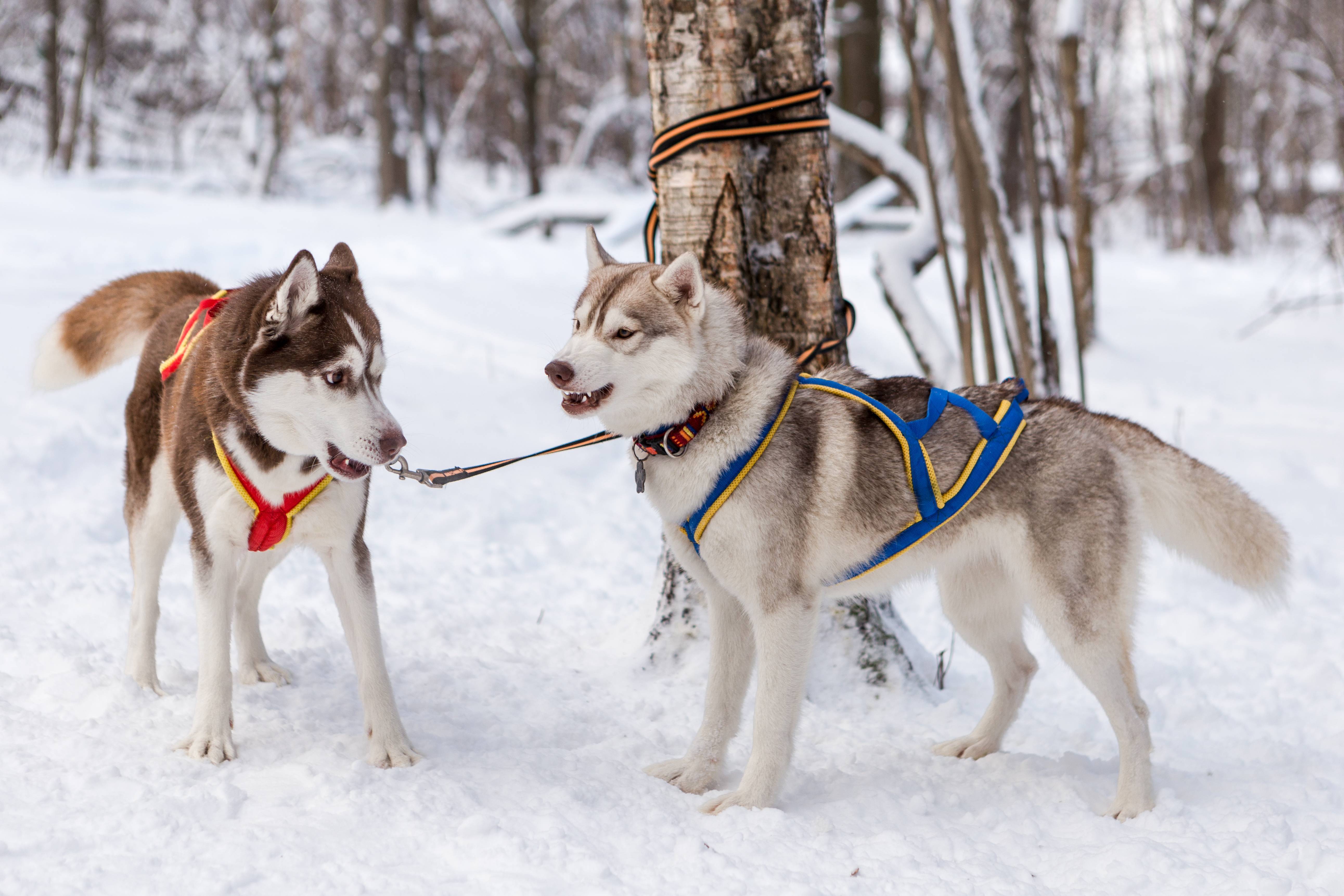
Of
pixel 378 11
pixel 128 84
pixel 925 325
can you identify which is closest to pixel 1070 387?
pixel 925 325

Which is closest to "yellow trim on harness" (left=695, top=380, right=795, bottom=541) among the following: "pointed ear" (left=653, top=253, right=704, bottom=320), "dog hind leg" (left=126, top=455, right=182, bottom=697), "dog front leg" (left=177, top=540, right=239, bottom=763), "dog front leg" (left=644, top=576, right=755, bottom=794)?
"dog front leg" (left=644, top=576, right=755, bottom=794)

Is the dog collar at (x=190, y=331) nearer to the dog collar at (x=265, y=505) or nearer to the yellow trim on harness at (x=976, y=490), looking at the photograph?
the dog collar at (x=265, y=505)

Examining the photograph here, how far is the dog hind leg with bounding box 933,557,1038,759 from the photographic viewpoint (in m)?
3.31

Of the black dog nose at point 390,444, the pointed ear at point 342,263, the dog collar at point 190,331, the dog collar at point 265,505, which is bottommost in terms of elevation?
the dog collar at point 265,505

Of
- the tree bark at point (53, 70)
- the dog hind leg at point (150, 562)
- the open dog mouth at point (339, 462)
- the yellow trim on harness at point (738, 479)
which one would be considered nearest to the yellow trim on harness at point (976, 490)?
the yellow trim on harness at point (738, 479)

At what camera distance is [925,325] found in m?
5.86

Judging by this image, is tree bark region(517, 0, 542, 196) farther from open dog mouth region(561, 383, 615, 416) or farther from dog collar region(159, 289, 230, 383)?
open dog mouth region(561, 383, 615, 416)

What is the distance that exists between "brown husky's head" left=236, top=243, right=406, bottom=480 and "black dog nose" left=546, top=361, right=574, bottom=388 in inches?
17.0

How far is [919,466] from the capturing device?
2928 millimetres

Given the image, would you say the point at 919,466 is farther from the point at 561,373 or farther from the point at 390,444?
the point at 390,444

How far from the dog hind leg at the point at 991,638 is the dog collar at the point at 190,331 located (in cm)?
242

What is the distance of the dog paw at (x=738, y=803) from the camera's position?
2820mm

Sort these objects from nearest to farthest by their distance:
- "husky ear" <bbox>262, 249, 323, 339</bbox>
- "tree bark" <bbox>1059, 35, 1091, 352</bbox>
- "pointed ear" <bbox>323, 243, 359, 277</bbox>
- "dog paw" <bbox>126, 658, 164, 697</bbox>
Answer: "husky ear" <bbox>262, 249, 323, 339</bbox> → "pointed ear" <bbox>323, 243, 359, 277</bbox> → "dog paw" <bbox>126, 658, 164, 697</bbox> → "tree bark" <bbox>1059, 35, 1091, 352</bbox>

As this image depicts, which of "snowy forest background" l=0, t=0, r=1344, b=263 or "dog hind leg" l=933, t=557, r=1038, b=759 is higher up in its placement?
"snowy forest background" l=0, t=0, r=1344, b=263
